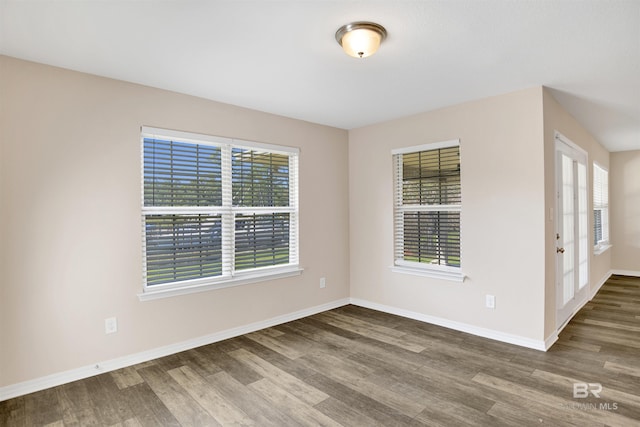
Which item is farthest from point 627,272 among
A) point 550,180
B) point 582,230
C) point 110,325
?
point 110,325

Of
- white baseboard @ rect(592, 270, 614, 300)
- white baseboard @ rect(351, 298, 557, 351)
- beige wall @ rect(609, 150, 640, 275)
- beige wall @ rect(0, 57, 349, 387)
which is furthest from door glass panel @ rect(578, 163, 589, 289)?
beige wall @ rect(0, 57, 349, 387)

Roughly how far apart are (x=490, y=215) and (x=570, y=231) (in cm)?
138

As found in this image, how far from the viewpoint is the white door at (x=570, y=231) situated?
3718 millimetres

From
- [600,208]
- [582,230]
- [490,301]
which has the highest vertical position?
[600,208]

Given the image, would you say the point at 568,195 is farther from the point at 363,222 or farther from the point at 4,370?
the point at 4,370

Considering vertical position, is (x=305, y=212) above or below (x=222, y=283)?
above

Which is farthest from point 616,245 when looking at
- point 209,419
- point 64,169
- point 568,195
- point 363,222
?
point 64,169

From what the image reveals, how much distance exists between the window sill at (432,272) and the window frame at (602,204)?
3310 mm

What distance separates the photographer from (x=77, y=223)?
2809mm

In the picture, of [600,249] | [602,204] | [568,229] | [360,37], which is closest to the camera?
[360,37]

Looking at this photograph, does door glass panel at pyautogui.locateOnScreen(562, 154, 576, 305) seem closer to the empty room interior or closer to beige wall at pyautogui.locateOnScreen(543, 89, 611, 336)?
the empty room interior

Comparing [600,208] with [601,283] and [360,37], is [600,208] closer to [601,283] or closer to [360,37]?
[601,283]

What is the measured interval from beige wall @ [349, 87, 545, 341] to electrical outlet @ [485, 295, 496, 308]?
0.13ft

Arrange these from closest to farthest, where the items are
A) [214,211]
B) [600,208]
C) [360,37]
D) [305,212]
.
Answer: [360,37], [214,211], [305,212], [600,208]
